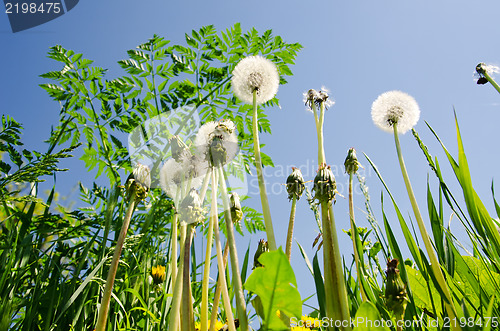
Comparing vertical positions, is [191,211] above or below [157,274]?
above

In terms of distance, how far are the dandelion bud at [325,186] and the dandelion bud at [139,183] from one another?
0.44 meters

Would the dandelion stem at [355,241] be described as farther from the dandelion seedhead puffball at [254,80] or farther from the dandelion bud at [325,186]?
the dandelion seedhead puffball at [254,80]

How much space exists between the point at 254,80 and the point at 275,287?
714 mm

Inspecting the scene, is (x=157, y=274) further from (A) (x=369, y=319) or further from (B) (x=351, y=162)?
(A) (x=369, y=319)

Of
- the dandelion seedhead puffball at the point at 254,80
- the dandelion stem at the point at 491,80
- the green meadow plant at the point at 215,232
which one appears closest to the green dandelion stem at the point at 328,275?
the green meadow plant at the point at 215,232

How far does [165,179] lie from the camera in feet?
4.14

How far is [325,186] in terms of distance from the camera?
849 millimetres

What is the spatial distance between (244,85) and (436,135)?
25.8 inches

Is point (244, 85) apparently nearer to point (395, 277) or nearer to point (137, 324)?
point (395, 277)

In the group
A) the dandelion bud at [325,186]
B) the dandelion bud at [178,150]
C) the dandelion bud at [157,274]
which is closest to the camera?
the dandelion bud at [325,186]

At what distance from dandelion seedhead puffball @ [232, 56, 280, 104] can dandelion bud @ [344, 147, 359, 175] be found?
0.39 m

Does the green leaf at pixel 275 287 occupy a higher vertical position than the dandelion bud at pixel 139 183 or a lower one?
lower

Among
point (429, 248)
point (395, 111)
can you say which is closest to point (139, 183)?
point (429, 248)

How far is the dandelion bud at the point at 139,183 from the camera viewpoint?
86cm
